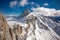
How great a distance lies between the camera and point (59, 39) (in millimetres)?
42688

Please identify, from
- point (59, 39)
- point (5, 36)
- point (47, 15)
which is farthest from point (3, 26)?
point (47, 15)

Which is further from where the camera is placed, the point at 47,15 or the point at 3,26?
the point at 47,15

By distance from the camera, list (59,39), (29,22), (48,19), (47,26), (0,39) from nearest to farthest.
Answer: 1. (0,39)
2. (29,22)
3. (59,39)
4. (47,26)
5. (48,19)

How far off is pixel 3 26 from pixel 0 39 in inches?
50.4

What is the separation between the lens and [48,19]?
163 ft

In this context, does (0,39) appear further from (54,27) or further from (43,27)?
(54,27)

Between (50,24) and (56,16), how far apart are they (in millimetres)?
4350

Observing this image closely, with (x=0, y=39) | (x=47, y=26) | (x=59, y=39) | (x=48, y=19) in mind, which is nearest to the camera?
(x=0, y=39)

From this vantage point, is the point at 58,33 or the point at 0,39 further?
the point at 58,33

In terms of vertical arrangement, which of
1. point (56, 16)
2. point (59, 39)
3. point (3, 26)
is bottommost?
point (59, 39)

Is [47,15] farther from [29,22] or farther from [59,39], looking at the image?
[29,22]

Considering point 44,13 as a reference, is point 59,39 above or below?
below

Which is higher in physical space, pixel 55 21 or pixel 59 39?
pixel 55 21

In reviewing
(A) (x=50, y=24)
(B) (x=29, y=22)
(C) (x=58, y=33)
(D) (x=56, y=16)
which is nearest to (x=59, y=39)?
(C) (x=58, y=33)
